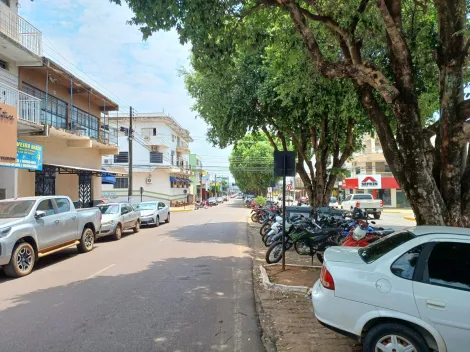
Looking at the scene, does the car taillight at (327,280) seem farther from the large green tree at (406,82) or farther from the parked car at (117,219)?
the parked car at (117,219)

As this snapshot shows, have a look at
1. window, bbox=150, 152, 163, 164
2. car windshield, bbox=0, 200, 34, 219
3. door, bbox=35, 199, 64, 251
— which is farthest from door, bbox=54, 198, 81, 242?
window, bbox=150, 152, 163, 164

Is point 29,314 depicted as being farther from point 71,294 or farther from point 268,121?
point 268,121

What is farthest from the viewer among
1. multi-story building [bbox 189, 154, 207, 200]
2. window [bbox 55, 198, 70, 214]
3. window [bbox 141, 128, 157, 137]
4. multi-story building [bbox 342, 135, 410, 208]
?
multi-story building [bbox 189, 154, 207, 200]

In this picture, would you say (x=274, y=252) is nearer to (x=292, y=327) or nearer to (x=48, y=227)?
(x=292, y=327)

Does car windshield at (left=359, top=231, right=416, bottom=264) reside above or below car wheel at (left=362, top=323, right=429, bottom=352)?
above

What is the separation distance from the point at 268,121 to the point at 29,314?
1260cm

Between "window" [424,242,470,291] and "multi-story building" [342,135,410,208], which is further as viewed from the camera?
"multi-story building" [342,135,410,208]

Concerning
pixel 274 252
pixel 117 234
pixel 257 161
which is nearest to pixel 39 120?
pixel 117 234

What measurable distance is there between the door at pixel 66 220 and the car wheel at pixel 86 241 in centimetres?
45

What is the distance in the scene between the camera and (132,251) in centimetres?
1091

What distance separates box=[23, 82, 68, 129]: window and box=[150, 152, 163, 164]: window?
25.6 m

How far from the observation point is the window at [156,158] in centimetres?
4396

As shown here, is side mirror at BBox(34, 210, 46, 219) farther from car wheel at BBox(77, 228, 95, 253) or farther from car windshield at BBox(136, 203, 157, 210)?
car windshield at BBox(136, 203, 157, 210)

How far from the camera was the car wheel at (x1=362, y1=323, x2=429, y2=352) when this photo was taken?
3.20 m
